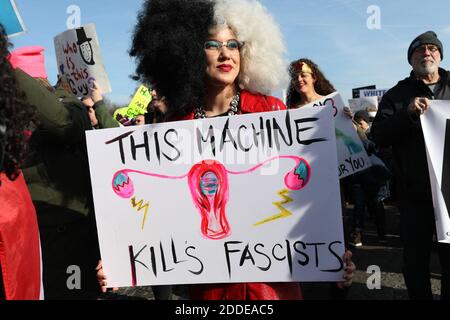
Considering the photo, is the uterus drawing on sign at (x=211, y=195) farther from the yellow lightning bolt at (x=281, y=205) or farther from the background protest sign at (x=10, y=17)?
the background protest sign at (x=10, y=17)

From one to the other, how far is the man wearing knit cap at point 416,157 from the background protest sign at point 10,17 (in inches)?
90.1

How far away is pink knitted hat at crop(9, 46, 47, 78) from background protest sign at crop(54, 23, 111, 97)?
1.24 metres

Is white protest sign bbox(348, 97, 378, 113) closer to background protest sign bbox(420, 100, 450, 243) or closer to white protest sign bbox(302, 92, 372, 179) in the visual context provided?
white protest sign bbox(302, 92, 372, 179)

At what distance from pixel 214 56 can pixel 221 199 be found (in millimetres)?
654

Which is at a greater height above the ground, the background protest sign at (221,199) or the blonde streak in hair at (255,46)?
the blonde streak in hair at (255,46)

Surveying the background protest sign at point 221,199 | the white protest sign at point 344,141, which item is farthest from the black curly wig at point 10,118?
the white protest sign at point 344,141

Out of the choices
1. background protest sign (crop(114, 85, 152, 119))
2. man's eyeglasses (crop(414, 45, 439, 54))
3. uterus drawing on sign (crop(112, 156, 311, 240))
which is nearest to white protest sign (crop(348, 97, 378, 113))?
background protest sign (crop(114, 85, 152, 119))

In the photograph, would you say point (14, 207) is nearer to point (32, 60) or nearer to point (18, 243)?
point (18, 243)

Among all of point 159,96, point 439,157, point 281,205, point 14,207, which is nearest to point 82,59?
point 159,96

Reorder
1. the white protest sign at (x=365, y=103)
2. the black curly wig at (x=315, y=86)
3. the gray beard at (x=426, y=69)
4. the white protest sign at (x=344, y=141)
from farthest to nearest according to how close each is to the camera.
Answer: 1. the white protest sign at (x=365, y=103)
2. the black curly wig at (x=315, y=86)
3. the white protest sign at (x=344, y=141)
4. the gray beard at (x=426, y=69)

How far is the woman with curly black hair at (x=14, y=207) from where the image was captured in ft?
3.78

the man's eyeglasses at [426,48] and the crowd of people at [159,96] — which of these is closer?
the crowd of people at [159,96]
